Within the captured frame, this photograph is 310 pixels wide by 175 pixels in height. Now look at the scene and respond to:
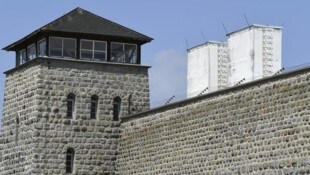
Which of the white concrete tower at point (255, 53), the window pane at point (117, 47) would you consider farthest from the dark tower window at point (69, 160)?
the white concrete tower at point (255, 53)

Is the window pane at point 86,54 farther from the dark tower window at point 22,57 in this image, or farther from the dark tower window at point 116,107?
the dark tower window at point 22,57

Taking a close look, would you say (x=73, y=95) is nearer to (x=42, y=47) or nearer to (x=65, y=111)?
(x=65, y=111)

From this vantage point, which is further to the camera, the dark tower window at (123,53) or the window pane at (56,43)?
the dark tower window at (123,53)

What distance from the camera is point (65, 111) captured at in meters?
41.9

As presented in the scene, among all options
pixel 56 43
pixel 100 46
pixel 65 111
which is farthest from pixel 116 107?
pixel 56 43

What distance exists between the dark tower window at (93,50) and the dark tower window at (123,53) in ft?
1.23

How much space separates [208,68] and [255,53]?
323 cm

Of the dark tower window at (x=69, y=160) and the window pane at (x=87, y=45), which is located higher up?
the window pane at (x=87, y=45)

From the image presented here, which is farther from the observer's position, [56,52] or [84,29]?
[84,29]

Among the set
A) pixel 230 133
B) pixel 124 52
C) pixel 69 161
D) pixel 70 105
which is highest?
pixel 124 52

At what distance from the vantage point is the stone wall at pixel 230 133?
31.7 meters

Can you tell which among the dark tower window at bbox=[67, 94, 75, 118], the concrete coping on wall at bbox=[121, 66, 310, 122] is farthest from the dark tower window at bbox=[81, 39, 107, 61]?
the concrete coping on wall at bbox=[121, 66, 310, 122]

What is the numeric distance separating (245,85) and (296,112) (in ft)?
10.4

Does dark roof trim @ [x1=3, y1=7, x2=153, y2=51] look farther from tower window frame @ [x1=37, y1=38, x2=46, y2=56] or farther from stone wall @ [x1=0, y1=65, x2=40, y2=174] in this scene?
stone wall @ [x1=0, y1=65, x2=40, y2=174]
